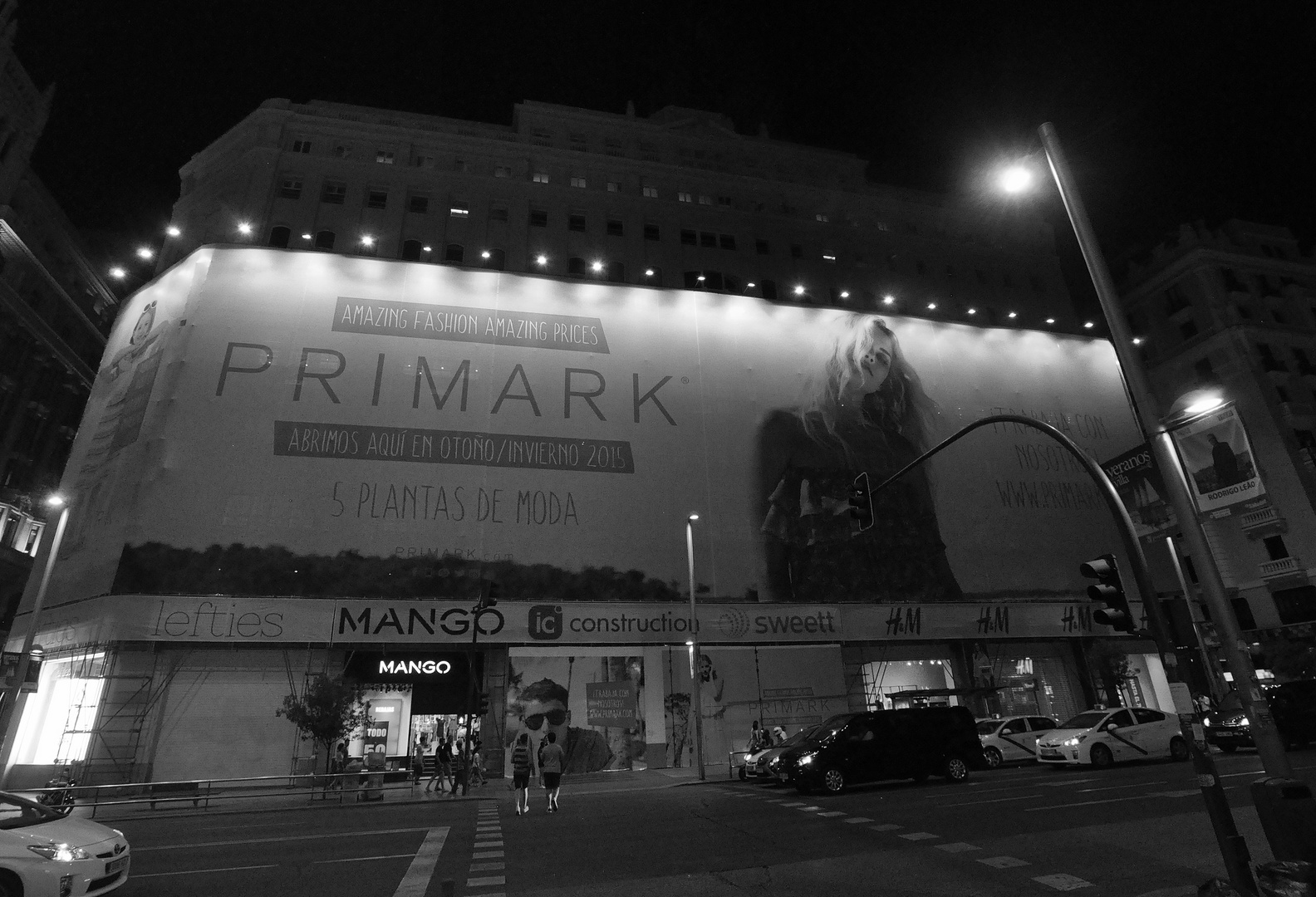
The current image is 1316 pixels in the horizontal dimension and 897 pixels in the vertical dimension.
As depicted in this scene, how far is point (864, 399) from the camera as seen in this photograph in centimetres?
3888

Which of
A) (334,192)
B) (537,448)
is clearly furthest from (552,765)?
(334,192)

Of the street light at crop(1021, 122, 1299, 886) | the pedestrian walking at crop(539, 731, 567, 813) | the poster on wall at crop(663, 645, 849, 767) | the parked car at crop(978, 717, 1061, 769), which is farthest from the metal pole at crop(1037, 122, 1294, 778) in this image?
the poster on wall at crop(663, 645, 849, 767)

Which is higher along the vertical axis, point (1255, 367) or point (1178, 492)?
point (1255, 367)

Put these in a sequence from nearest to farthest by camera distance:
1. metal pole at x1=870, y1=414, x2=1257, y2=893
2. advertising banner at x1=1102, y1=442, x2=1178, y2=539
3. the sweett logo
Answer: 1. metal pole at x1=870, y1=414, x2=1257, y2=893
2. advertising banner at x1=1102, y1=442, x2=1178, y2=539
3. the sweett logo

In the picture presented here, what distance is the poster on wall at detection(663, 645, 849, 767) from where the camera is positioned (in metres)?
29.8

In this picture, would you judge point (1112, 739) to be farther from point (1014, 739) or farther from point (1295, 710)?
point (1295, 710)

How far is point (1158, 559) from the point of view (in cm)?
3947

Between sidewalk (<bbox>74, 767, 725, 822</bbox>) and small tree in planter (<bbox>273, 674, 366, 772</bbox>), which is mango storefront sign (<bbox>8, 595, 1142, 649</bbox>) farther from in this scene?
sidewalk (<bbox>74, 767, 725, 822</bbox>)

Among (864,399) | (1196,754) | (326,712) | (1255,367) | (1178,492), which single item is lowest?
(1196,754)

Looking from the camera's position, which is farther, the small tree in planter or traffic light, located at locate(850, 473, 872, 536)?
the small tree in planter

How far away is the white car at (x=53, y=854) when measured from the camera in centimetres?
731

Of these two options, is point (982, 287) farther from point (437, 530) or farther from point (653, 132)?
point (437, 530)

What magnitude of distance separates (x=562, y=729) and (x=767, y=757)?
11271 millimetres

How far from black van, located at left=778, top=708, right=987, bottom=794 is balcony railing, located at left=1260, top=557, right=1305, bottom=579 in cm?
3907
